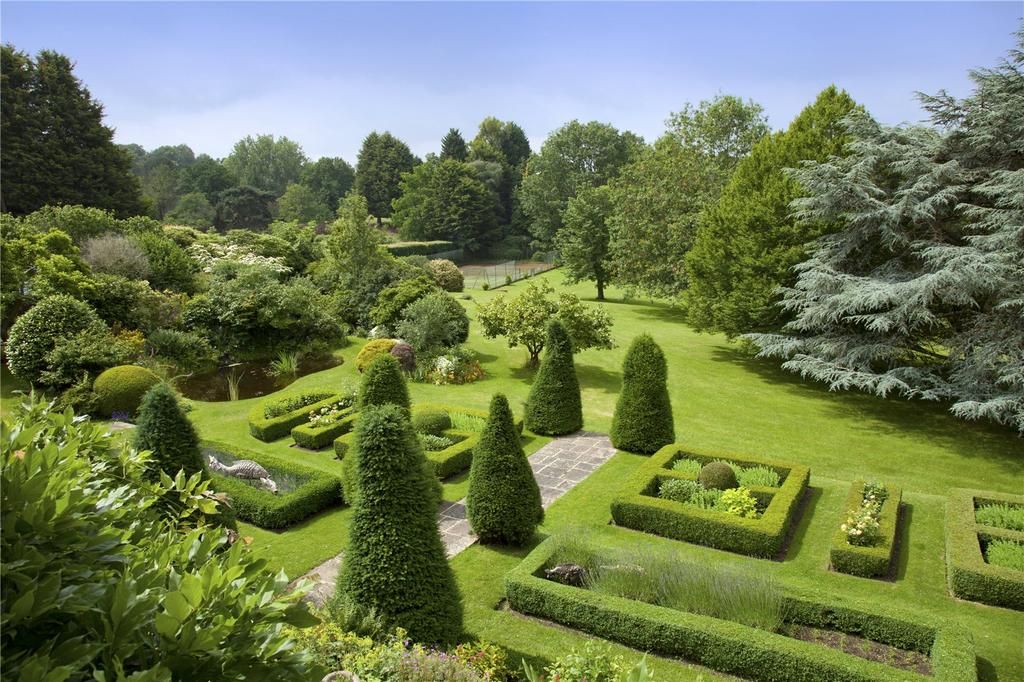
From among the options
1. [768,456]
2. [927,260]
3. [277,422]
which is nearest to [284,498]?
[277,422]

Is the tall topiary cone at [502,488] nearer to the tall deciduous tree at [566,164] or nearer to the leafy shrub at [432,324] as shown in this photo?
the leafy shrub at [432,324]

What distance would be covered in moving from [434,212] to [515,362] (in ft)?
140

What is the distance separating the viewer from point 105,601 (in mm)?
2432

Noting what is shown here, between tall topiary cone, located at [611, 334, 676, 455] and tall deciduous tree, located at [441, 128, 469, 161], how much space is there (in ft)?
209

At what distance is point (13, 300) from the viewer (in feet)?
65.7

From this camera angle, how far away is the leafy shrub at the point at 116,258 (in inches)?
957

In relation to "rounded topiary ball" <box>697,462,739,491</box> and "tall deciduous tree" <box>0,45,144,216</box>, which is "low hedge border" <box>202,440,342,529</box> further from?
"tall deciduous tree" <box>0,45,144,216</box>

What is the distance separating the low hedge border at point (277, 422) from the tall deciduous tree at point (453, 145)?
61103 mm

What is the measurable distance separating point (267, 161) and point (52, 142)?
62075mm

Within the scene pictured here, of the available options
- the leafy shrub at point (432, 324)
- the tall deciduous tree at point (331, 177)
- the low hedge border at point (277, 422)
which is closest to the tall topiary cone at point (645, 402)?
the low hedge border at point (277, 422)

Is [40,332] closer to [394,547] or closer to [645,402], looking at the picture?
[394,547]

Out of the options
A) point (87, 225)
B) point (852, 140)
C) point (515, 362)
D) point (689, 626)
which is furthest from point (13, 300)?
point (852, 140)

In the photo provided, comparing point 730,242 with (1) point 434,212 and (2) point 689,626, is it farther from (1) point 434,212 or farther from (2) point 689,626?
(1) point 434,212

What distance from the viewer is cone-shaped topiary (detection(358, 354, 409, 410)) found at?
1204 centimetres
